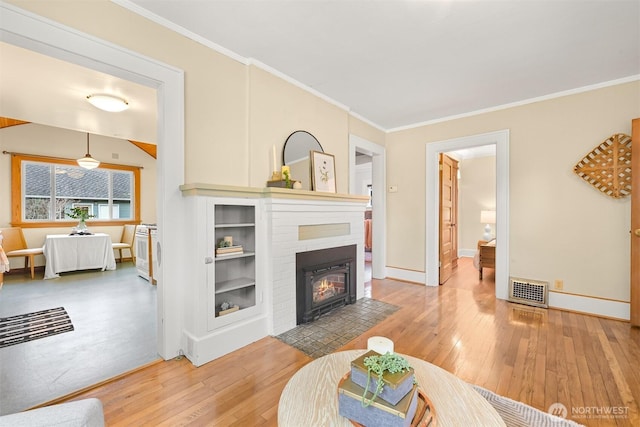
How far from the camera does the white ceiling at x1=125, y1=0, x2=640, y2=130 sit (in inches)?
75.5

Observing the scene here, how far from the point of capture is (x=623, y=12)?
1.93 m

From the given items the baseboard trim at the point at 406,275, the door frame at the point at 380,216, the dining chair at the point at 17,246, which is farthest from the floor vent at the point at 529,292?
the dining chair at the point at 17,246

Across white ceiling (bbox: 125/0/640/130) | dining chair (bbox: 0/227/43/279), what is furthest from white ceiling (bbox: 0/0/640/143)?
dining chair (bbox: 0/227/43/279)

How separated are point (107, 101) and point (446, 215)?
202 inches

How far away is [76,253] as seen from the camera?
5.11 metres

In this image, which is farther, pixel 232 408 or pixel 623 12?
pixel 623 12

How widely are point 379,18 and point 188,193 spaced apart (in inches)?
76.7

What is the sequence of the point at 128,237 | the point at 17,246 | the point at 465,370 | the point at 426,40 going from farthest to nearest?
the point at 128,237, the point at 17,246, the point at 426,40, the point at 465,370

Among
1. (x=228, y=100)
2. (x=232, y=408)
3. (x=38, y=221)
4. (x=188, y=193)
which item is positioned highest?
(x=228, y=100)

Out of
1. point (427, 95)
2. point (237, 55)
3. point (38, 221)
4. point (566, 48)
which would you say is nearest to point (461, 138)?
point (427, 95)

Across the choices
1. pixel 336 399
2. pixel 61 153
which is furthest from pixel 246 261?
pixel 61 153

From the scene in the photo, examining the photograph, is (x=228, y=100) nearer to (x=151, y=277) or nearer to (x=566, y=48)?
(x=566, y=48)

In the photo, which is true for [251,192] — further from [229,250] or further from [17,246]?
[17,246]

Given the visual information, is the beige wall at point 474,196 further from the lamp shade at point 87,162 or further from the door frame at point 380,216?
the lamp shade at point 87,162
